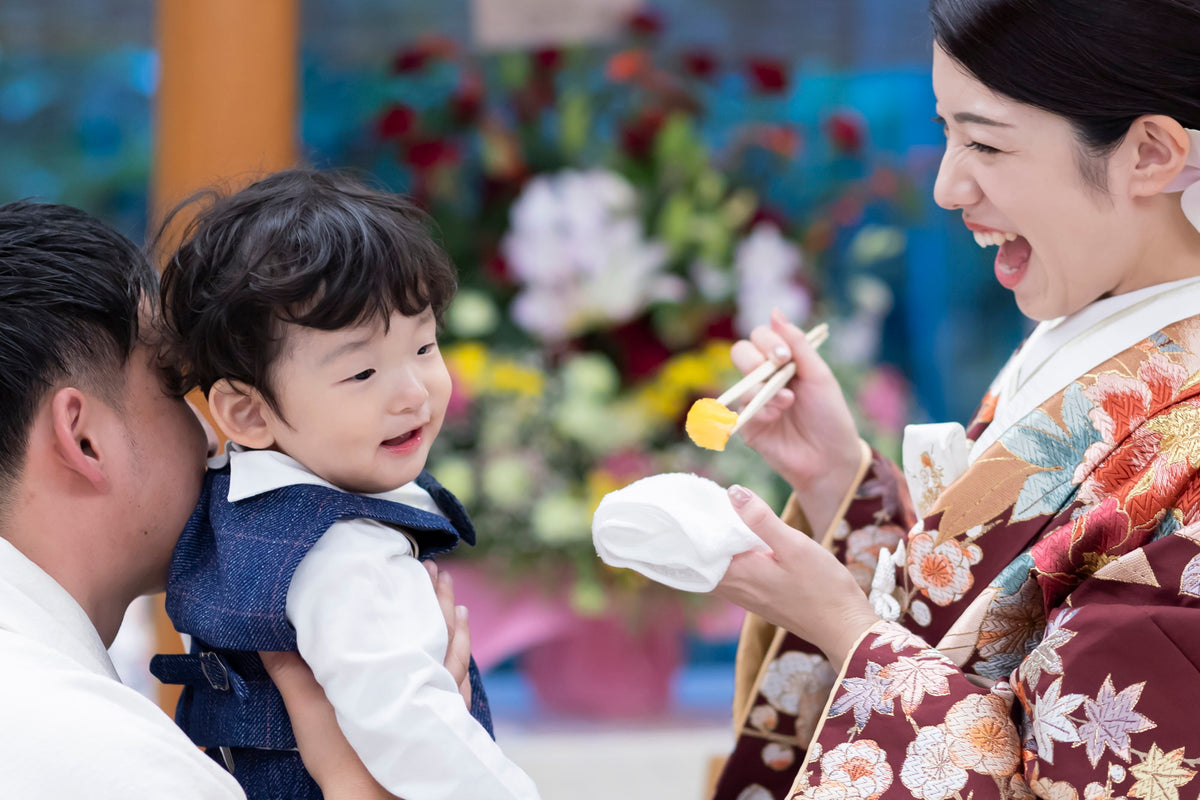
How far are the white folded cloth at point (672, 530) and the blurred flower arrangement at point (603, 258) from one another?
39.6 inches

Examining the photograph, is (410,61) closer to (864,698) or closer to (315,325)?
(315,325)

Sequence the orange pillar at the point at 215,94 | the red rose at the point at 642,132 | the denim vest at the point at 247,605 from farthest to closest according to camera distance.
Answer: the red rose at the point at 642,132
the orange pillar at the point at 215,94
the denim vest at the point at 247,605

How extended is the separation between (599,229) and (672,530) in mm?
1202

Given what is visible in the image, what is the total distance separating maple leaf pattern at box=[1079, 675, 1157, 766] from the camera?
34.7 inches

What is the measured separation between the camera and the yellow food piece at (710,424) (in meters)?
1.07

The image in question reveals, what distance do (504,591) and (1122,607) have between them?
53.1 inches

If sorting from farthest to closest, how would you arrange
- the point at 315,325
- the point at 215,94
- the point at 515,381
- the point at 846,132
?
the point at 846,132 → the point at 515,381 → the point at 215,94 → the point at 315,325

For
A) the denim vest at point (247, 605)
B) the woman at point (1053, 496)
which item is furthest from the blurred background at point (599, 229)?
the woman at point (1053, 496)

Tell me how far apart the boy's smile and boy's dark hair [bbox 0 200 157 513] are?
16cm

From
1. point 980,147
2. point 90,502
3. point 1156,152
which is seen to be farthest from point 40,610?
point 1156,152

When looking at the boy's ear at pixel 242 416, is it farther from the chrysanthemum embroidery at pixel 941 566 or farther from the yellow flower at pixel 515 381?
the yellow flower at pixel 515 381

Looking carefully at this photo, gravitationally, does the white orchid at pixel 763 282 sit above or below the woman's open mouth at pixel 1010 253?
below

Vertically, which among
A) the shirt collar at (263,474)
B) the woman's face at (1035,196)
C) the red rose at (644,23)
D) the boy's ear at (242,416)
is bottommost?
the shirt collar at (263,474)

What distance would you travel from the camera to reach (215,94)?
1.72m
